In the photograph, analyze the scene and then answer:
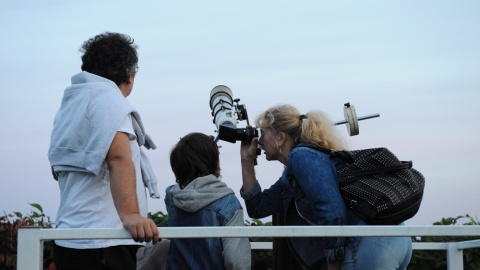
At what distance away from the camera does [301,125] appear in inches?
178

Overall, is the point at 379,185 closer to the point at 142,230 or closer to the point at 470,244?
the point at 470,244

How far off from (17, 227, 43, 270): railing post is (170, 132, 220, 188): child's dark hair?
172 centimetres

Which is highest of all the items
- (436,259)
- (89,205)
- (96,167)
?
(96,167)

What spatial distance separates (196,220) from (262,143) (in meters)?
0.62

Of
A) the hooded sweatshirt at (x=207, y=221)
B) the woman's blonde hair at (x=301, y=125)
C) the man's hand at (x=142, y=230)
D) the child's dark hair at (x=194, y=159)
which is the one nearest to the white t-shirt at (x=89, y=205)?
the man's hand at (x=142, y=230)

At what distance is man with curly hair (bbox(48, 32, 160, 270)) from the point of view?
11.3 ft

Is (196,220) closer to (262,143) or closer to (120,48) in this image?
(262,143)

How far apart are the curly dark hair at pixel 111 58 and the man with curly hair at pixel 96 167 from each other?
3.4 inches

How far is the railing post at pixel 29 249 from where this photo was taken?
2961 mm

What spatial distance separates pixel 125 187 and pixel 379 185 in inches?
50.3

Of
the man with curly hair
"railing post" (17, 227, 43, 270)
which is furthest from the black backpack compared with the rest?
"railing post" (17, 227, 43, 270)

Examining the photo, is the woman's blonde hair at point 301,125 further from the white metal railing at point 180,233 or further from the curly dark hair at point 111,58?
the white metal railing at point 180,233

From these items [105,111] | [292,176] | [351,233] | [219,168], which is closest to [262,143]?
[219,168]

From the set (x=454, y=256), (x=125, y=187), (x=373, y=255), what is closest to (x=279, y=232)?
(x=125, y=187)
